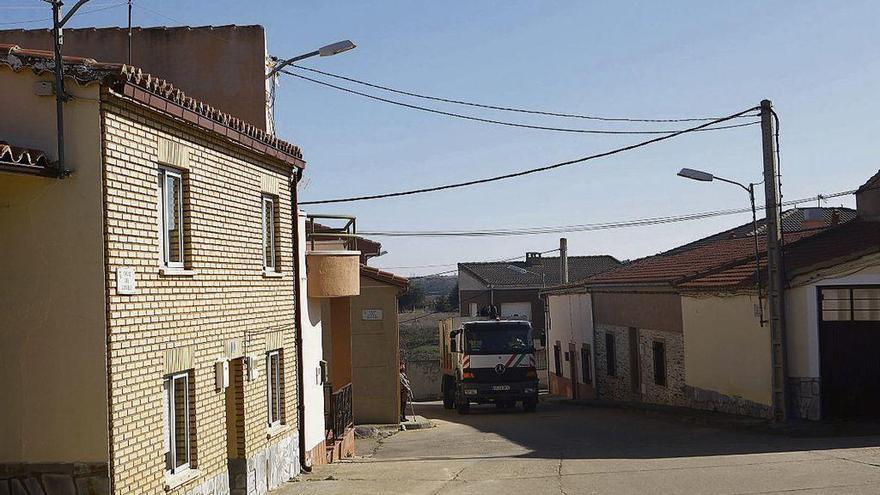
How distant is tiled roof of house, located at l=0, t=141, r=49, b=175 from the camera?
8227 millimetres

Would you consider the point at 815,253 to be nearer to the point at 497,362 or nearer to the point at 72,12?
the point at 497,362

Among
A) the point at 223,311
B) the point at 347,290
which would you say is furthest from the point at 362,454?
the point at 223,311

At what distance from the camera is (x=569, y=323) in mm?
41031

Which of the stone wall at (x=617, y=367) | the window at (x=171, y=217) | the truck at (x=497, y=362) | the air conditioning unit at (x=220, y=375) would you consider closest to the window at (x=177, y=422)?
the air conditioning unit at (x=220, y=375)

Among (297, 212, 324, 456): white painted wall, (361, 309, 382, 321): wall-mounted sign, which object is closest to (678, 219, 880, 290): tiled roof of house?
(361, 309, 382, 321): wall-mounted sign

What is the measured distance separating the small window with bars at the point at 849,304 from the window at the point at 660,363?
897 centimetres

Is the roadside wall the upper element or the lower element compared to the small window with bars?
lower

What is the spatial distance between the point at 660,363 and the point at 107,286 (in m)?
22.8

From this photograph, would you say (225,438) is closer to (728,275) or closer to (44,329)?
(44,329)

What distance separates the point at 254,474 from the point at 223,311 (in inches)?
98.2

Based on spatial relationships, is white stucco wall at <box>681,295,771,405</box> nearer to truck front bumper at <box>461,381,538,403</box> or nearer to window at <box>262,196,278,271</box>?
truck front bumper at <box>461,381,538,403</box>

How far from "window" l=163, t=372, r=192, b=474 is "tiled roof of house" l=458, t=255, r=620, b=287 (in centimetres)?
5436

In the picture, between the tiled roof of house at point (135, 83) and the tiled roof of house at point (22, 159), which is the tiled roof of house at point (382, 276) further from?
the tiled roof of house at point (22, 159)

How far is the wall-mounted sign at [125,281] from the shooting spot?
30.5 ft
